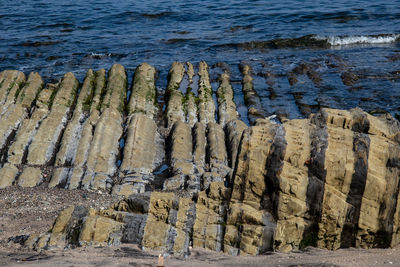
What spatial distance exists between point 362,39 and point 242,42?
9.67 metres

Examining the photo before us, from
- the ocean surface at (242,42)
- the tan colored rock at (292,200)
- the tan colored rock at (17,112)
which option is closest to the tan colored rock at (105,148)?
the tan colored rock at (17,112)

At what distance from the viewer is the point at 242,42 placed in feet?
131

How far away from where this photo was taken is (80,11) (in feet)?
170

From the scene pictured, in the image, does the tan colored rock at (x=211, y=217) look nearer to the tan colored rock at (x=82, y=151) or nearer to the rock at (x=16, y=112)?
the tan colored rock at (x=82, y=151)

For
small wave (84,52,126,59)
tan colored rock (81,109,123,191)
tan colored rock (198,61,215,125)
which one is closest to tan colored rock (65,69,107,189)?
tan colored rock (81,109,123,191)

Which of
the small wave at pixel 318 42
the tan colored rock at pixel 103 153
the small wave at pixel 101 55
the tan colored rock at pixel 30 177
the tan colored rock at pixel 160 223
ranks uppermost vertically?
the small wave at pixel 318 42

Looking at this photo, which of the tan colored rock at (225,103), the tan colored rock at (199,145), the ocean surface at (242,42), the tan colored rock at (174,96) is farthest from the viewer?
the ocean surface at (242,42)

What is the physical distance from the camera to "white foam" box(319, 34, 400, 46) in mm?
39625

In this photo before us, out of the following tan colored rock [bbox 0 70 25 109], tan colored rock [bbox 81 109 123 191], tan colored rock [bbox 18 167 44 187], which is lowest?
tan colored rock [bbox 18 167 44 187]

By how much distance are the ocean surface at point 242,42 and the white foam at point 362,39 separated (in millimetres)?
80

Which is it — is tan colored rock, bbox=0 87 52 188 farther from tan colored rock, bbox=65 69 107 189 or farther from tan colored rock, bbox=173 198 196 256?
tan colored rock, bbox=173 198 196 256

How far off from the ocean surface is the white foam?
80 mm

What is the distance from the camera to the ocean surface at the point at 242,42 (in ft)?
96.4

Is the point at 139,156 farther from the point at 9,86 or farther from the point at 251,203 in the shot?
the point at 9,86
